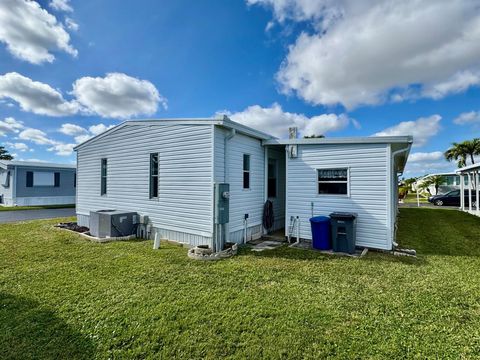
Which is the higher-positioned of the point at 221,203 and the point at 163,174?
the point at 163,174

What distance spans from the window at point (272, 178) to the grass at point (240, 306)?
348 centimetres

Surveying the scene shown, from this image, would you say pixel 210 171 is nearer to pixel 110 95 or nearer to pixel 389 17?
pixel 389 17

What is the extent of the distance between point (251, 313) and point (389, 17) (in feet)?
29.1

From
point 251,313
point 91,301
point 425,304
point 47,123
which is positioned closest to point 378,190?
point 425,304

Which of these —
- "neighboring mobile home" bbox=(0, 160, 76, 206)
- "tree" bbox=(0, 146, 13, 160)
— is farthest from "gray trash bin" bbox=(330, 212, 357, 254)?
"tree" bbox=(0, 146, 13, 160)

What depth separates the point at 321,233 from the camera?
6.83m

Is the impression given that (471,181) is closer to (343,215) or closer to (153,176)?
(343,215)

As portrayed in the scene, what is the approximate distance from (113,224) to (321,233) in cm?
653

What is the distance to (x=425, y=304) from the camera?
3658 mm

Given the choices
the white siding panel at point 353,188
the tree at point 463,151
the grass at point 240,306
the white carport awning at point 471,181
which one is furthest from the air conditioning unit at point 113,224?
the tree at point 463,151

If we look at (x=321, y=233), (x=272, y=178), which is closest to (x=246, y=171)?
(x=272, y=178)

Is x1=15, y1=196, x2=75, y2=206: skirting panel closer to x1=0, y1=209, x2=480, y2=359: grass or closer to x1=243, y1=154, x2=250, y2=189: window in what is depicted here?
x1=0, y1=209, x2=480, y2=359: grass

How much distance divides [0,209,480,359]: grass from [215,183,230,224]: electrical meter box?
110 centimetres

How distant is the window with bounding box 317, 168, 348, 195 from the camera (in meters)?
7.13
